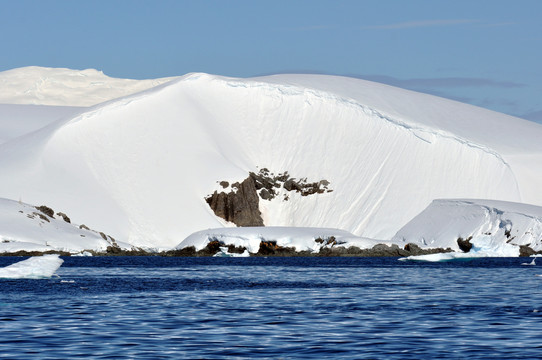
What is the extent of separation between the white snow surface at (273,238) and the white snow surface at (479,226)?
5.42 m

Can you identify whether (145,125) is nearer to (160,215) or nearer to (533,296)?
(160,215)

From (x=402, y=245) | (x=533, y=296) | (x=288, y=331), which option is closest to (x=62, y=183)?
(x=402, y=245)

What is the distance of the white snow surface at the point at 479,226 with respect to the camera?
86.8 metres

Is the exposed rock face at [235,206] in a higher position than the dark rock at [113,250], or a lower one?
higher

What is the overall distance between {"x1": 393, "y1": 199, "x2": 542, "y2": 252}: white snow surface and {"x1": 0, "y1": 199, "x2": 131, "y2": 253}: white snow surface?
33410mm

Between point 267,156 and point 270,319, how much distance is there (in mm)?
112539

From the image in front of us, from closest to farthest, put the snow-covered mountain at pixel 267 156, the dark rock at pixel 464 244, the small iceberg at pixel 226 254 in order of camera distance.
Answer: the dark rock at pixel 464 244, the small iceberg at pixel 226 254, the snow-covered mountain at pixel 267 156

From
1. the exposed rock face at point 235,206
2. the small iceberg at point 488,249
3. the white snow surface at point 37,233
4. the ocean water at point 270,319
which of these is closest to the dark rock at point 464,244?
the small iceberg at point 488,249

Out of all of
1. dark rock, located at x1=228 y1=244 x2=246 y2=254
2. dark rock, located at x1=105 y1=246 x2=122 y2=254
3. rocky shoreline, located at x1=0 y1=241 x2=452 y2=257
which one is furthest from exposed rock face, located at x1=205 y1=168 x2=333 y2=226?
dark rock, located at x1=105 y1=246 x2=122 y2=254

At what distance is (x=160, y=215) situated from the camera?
124m

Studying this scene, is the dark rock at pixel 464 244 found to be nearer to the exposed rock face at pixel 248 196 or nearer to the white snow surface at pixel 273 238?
the white snow surface at pixel 273 238

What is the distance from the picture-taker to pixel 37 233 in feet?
303

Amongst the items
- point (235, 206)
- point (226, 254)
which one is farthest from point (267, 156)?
point (226, 254)

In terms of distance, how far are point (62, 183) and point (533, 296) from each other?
9129 cm
